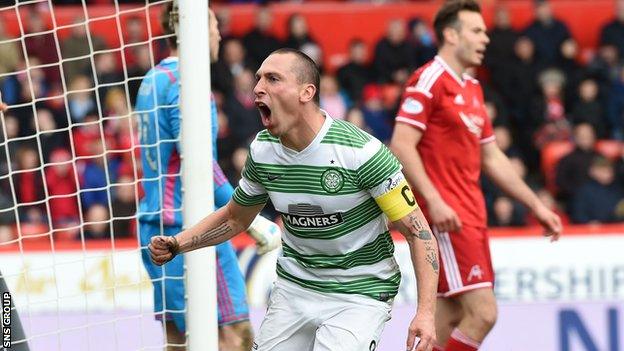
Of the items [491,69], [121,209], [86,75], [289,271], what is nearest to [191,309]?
[289,271]

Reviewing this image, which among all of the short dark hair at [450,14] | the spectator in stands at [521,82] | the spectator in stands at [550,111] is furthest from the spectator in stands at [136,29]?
the short dark hair at [450,14]

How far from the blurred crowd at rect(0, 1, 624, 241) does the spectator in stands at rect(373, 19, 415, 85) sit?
14 millimetres

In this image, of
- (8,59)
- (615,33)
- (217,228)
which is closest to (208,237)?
(217,228)

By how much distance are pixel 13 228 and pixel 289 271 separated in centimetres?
686

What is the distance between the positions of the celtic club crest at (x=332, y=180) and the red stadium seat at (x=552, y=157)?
9.37 m

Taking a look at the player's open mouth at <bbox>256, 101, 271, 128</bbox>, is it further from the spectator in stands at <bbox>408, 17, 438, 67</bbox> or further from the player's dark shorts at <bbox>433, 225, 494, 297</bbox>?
the spectator in stands at <bbox>408, 17, 438, 67</bbox>

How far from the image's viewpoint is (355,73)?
15492 mm

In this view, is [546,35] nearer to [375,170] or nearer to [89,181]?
[89,181]

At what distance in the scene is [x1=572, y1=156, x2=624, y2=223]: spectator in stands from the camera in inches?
519

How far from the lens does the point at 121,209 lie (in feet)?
37.1

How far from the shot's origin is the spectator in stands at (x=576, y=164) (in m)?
13.8

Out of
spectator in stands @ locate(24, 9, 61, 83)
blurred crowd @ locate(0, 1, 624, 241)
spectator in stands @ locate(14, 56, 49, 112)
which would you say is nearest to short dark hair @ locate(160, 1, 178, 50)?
blurred crowd @ locate(0, 1, 624, 241)

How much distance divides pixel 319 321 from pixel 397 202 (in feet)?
1.92

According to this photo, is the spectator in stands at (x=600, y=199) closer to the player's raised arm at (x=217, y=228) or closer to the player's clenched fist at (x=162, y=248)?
the player's raised arm at (x=217, y=228)
